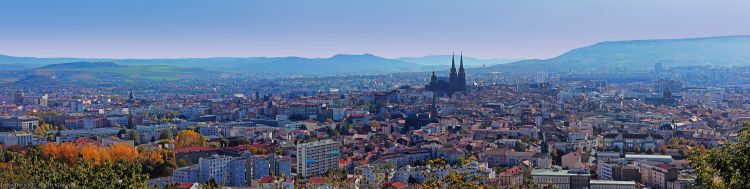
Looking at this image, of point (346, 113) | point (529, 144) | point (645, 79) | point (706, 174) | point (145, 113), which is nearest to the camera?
point (706, 174)

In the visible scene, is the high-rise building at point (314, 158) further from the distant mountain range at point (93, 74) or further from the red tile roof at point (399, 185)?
the distant mountain range at point (93, 74)

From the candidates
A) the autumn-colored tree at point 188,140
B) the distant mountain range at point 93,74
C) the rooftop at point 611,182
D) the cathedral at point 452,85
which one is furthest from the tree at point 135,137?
the distant mountain range at point 93,74

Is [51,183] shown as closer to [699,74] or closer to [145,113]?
[145,113]

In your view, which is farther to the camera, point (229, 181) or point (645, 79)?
point (645, 79)

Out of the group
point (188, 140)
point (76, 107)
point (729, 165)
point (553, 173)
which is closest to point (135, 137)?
point (188, 140)

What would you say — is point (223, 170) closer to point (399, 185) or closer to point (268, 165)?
point (268, 165)

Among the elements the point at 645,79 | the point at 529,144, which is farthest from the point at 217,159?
the point at 645,79
